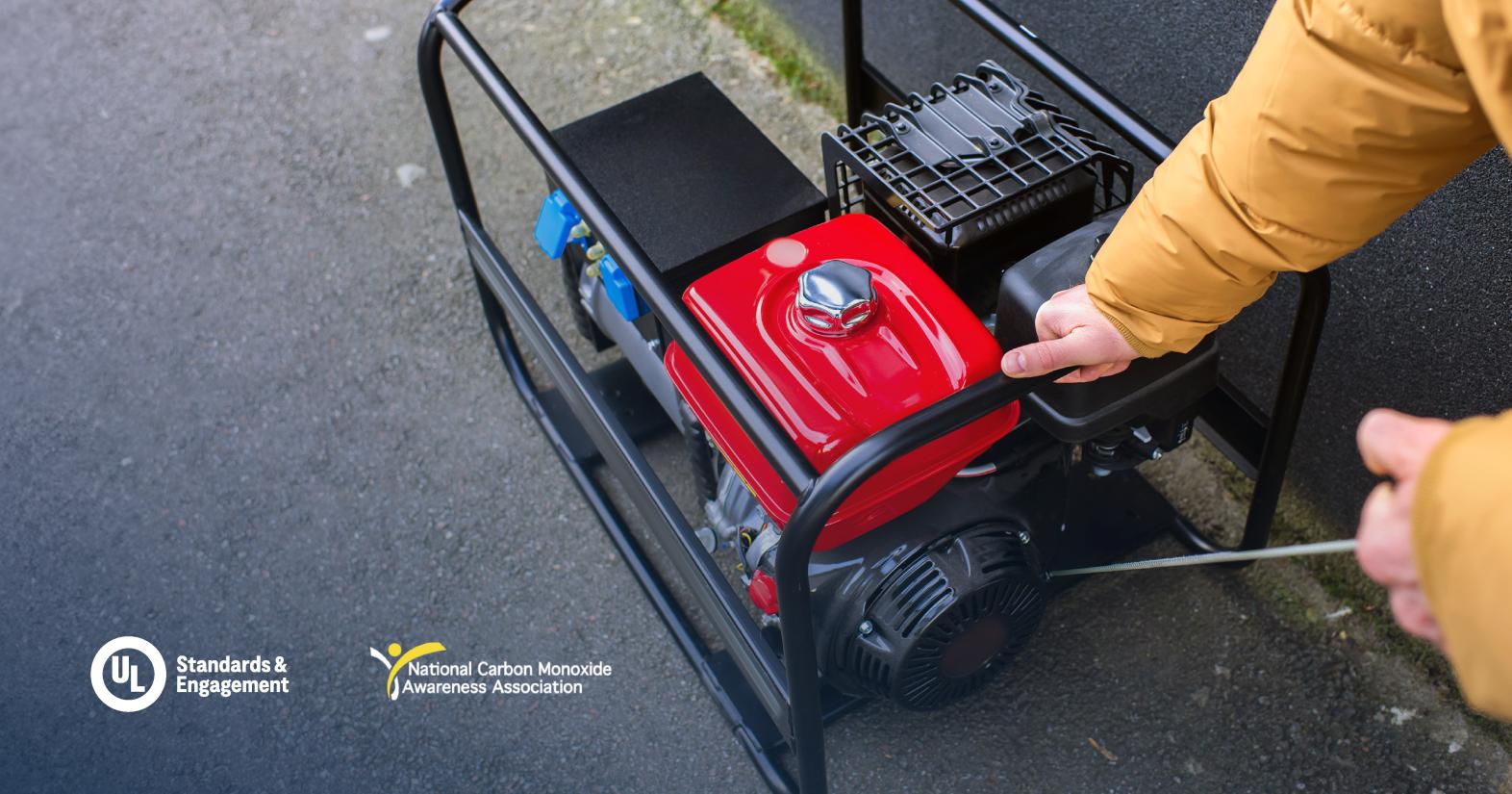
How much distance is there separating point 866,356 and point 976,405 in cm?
17

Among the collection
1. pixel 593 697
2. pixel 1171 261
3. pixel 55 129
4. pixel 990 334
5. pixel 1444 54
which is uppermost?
pixel 1444 54

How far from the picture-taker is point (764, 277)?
1.29 meters

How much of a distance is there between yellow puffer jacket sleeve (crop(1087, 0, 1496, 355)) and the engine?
12 cm

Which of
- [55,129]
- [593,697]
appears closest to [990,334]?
[593,697]

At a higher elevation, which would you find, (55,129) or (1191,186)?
(1191,186)

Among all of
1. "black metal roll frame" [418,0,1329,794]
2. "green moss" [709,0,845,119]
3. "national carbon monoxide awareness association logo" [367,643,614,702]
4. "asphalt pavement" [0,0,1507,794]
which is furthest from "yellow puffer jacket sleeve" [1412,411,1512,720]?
"green moss" [709,0,845,119]

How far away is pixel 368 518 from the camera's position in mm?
1975

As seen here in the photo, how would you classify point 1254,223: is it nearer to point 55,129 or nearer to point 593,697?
point 593,697

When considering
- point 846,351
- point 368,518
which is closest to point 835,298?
point 846,351

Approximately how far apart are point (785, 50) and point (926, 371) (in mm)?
1667

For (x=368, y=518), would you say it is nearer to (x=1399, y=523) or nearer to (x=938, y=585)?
(x=938, y=585)

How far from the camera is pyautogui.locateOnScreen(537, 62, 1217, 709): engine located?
1.20 metres

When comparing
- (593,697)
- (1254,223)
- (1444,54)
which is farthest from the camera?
(593,697)

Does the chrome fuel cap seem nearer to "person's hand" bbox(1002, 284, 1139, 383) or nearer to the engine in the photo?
the engine
